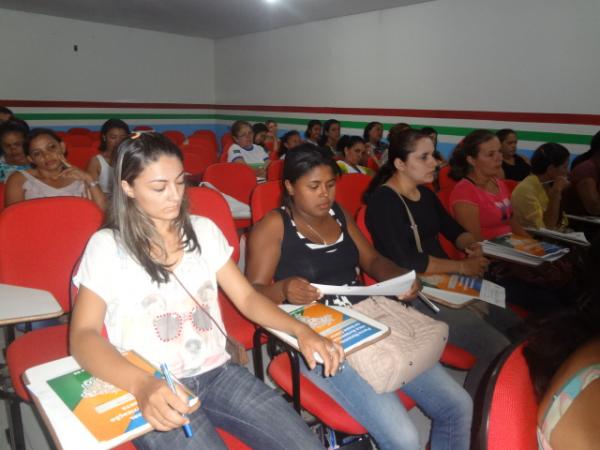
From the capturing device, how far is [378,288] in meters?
1.54

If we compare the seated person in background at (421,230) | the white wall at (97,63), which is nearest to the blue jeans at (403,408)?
the seated person in background at (421,230)

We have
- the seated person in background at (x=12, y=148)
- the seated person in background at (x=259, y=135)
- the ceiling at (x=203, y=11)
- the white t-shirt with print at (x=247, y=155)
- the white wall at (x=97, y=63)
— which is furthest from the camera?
the white wall at (x=97, y=63)

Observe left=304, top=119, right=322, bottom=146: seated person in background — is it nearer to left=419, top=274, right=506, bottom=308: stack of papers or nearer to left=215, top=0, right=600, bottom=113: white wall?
left=215, top=0, right=600, bottom=113: white wall

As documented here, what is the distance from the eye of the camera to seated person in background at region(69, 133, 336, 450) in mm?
1214

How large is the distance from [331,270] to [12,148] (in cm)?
278

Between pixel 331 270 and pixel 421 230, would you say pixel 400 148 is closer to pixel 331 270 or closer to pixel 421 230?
pixel 421 230

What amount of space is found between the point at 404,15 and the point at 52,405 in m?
7.22

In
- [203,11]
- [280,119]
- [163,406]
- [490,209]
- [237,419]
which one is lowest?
[237,419]

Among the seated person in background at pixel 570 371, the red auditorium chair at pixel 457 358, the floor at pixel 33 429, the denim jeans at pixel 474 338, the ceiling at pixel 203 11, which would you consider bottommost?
the floor at pixel 33 429

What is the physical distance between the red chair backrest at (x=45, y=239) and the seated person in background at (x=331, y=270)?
743 millimetres

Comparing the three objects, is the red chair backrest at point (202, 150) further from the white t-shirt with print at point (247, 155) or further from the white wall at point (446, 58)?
the white wall at point (446, 58)

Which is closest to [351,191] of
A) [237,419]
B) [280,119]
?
[237,419]

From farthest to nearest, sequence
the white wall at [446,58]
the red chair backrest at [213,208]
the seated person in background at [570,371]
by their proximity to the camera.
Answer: the white wall at [446,58]
the red chair backrest at [213,208]
the seated person in background at [570,371]

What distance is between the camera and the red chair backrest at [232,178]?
3.57 metres
